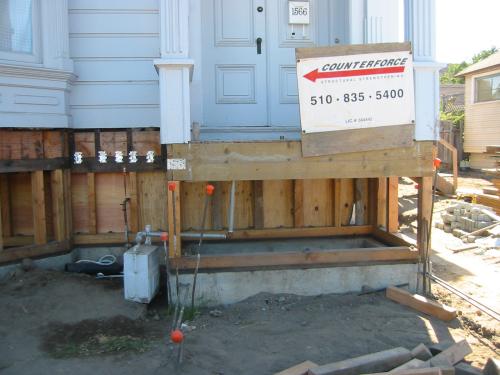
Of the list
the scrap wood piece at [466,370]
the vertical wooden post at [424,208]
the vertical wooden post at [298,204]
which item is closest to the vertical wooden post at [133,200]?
the vertical wooden post at [298,204]

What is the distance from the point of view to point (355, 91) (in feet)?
16.3

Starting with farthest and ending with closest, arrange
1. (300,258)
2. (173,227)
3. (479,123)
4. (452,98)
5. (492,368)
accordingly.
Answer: (452,98) → (479,123) → (300,258) → (173,227) → (492,368)

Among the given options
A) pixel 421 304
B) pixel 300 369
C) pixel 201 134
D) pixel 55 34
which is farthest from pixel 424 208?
pixel 55 34

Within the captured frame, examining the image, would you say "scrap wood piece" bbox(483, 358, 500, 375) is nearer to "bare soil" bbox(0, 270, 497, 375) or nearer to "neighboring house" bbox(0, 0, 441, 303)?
"bare soil" bbox(0, 270, 497, 375)

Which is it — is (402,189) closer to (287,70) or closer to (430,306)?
(287,70)

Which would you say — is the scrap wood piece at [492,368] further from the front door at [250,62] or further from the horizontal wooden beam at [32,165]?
the horizontal wooden beam at [32,165]

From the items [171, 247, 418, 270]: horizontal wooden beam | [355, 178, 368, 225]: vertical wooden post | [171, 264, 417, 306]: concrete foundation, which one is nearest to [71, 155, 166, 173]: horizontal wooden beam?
[171, 247, 418, 270]: horizontal wooden beam

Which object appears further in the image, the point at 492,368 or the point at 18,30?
the point at 18,30

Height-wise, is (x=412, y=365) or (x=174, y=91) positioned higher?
(x=174, y=91)

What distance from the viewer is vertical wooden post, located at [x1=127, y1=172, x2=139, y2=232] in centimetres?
610

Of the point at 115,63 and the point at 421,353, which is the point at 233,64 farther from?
the point at 421,353

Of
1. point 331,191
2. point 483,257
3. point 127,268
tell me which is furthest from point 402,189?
point 127,268

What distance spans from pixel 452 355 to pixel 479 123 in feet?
67.8

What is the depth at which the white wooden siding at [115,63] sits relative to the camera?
20.0ft
